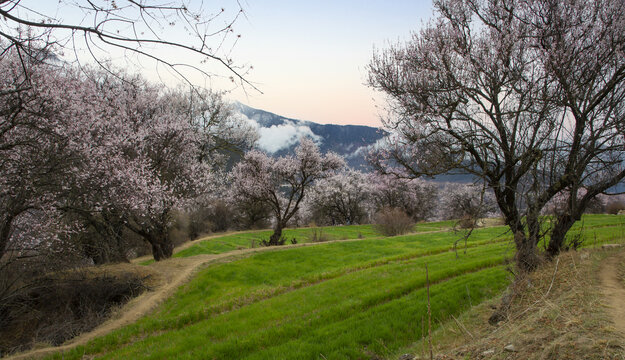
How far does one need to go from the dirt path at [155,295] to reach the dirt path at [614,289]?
11.3 m

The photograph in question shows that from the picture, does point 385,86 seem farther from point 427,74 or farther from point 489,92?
point 489,92

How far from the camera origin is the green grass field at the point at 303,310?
736 centimetres

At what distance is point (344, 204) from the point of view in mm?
53812

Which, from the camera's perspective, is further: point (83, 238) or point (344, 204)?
point (344, 204)

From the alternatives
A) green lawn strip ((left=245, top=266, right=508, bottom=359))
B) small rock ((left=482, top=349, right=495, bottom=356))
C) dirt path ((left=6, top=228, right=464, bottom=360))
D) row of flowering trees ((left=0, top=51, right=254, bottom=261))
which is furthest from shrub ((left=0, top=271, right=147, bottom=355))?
small rock ((left=482, top=349, right=495, bottom=356))

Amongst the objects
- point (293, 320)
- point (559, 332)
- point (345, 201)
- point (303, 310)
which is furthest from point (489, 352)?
point (345, 201)

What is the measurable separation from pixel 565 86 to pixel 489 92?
185 centimetres

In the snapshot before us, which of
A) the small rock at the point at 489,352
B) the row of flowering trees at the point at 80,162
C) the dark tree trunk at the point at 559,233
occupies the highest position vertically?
the row of flowering trees at the point at 80,162

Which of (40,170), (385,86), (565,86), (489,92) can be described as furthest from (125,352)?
(565,86)

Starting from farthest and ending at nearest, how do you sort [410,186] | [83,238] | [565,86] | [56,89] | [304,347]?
[410,186] → [83,238] → [56,89] → [565,86] → [304,347]

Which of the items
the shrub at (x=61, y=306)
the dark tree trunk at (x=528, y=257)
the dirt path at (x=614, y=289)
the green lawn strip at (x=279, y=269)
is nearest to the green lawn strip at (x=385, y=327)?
the dark tree trunk at (x=528, y=257)

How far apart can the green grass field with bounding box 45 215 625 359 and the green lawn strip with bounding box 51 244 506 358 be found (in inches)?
Result: 1.2

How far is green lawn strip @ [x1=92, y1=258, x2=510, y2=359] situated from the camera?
25.1ft

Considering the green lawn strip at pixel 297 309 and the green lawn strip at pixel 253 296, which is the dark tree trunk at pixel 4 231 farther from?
the green lawn strip at pixel 253 296
